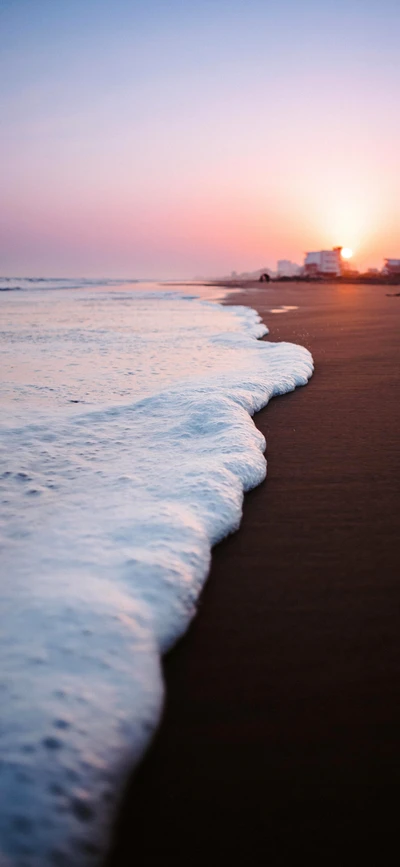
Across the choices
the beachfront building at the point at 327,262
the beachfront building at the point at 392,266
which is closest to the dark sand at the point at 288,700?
the beachfront building at the point at 392,266

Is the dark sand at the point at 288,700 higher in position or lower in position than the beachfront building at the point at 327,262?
lower

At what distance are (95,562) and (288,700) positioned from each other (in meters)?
0.94

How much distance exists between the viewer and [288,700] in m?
1.40

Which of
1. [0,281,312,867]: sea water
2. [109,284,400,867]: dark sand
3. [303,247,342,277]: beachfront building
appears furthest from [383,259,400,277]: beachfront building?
[109,284,400,867]: dark sand

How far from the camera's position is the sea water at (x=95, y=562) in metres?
1.18

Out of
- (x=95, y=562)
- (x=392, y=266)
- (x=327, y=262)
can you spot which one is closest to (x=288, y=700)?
(x=95, y=562)

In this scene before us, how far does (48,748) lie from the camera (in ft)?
4.08

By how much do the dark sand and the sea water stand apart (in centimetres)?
10

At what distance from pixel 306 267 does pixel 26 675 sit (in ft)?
245

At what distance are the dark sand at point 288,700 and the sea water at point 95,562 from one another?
102 millimetres

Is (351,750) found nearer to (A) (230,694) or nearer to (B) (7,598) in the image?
(A) (230,694)

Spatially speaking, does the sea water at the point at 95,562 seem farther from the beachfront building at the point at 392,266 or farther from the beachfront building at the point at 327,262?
the beachfront building at the point at 327,262

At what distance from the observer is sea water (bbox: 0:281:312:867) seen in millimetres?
1183

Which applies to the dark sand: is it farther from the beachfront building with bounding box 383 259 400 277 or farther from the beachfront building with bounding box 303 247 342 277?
the beachfront building with bounding box 303 247 342 277
